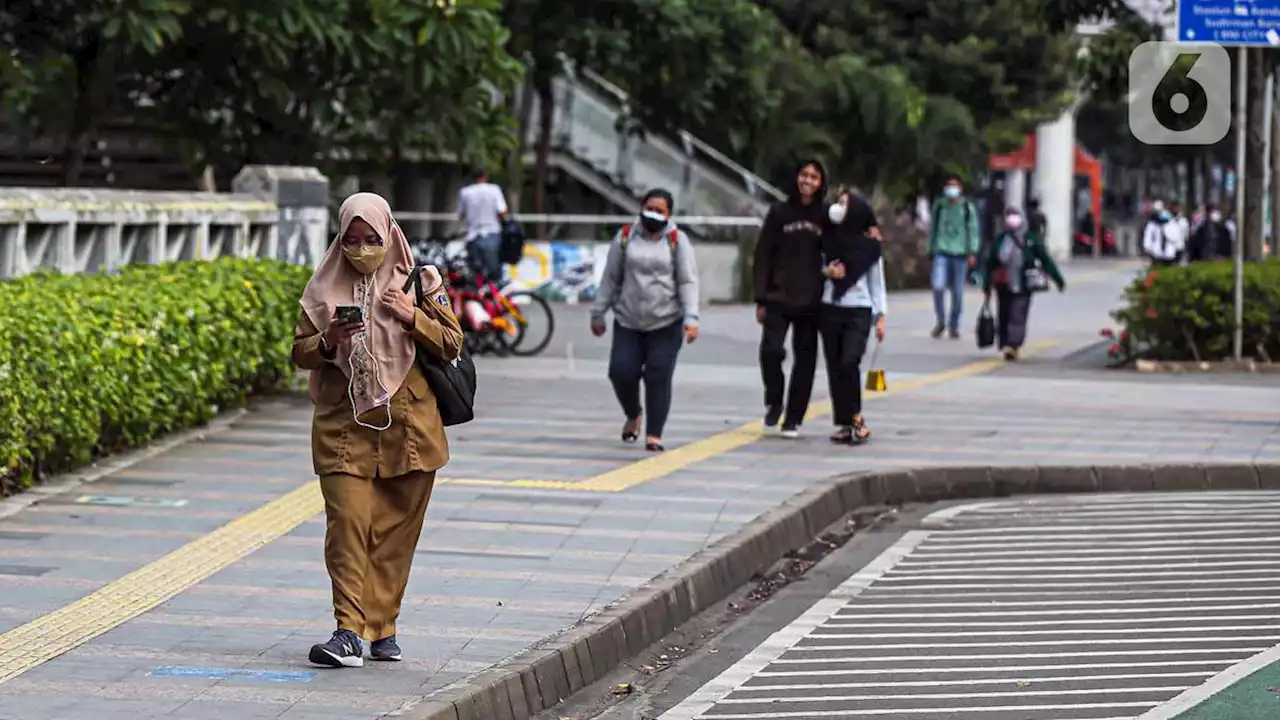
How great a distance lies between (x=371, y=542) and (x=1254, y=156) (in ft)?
54.1

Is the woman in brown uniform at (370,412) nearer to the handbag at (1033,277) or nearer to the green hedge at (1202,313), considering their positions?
the green hedge at (1202,313)

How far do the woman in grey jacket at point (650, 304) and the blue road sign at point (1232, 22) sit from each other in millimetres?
7114

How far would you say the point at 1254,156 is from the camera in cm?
2244

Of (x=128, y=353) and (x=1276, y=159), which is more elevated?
(x=1276, y=159)

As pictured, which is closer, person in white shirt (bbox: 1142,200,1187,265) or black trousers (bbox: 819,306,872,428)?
black trousers (bbox: 819,306,872,428)

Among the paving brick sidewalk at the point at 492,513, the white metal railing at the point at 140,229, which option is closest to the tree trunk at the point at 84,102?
the white metal railing at the point at 140,229

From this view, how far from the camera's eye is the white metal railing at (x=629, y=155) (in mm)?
33125

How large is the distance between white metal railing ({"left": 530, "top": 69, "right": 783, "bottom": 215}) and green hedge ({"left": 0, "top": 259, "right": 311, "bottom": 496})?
17.5 m

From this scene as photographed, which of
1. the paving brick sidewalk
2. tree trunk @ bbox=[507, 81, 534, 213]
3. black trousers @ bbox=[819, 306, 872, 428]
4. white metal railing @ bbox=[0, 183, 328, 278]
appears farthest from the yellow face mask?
tree trunk @ bbox=[507, 81, 534, 213]

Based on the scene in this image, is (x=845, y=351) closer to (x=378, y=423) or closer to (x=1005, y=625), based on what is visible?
(x=1005, y=625)

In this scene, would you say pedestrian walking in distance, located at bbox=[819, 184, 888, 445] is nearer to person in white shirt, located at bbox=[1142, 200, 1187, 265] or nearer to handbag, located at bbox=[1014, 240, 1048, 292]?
handbag, located at bbox=[1014, 240, 1048, 292]

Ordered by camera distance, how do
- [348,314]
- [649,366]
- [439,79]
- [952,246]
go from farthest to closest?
[952,246], [439,79], [649,366], [348,314]
